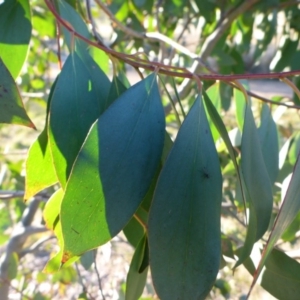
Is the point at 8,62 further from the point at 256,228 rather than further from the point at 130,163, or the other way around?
the point at 256,228

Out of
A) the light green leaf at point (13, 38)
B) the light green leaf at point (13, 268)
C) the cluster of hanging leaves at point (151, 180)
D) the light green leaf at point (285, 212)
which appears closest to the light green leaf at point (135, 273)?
the cluster of hanging leaves at point (151, 180)

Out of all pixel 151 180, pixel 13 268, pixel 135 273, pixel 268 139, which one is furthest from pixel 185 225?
pixel 13 268

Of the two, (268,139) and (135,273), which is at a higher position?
(268,139)

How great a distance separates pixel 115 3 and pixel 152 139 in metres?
1.10

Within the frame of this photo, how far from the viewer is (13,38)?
2.01 feet

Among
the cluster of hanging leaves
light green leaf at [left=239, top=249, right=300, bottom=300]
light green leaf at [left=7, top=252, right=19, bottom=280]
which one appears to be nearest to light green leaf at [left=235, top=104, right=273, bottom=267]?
the cluster of hanging leaves

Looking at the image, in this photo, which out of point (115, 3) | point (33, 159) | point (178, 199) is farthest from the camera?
→ point (115, 3)

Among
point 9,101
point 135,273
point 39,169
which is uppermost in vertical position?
point 9,101

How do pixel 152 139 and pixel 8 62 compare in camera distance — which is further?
pixel 8 62

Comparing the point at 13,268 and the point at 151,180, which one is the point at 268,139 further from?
the point at 13,268

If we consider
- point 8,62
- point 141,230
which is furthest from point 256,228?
point 8,62

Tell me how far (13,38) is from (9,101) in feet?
0.65

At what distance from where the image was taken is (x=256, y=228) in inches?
18.9

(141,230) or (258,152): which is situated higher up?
(258,152)
